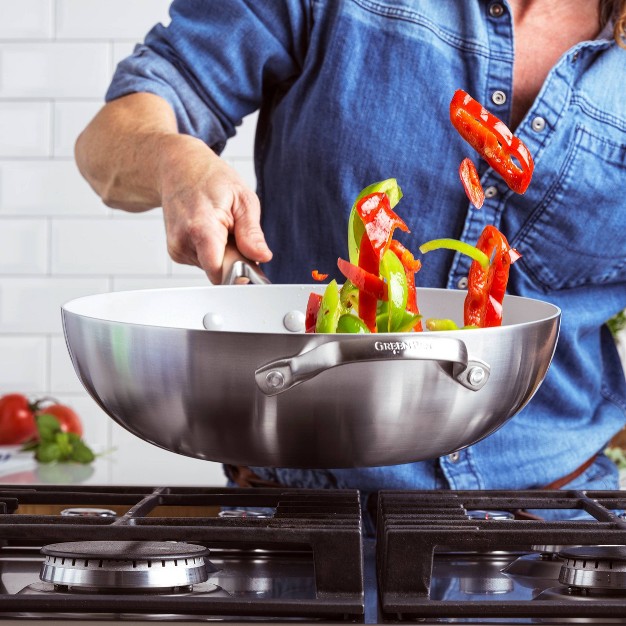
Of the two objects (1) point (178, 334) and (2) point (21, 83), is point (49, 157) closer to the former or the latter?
(2) point (21, 83)

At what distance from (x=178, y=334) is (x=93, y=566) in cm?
14

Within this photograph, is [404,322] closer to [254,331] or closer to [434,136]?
[254,331]

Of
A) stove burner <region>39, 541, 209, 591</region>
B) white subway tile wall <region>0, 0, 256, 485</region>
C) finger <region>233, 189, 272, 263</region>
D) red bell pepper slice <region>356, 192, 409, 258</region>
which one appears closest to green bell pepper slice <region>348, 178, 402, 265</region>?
red bell pepper slice <region>356, 192, 409, 258</region>

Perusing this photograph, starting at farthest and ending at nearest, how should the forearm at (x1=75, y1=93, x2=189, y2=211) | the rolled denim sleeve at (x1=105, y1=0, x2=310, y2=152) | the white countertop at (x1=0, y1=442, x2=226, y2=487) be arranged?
the white countertop at (x1=0, y1=442, x2=226, y2=487) < the rolled denim sleeve at (x1=105, y1=0, x2=310, y2=152) < the forearm at (x1=75, y1=93, x2=189, y2=211)

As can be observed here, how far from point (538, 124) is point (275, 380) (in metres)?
0.55

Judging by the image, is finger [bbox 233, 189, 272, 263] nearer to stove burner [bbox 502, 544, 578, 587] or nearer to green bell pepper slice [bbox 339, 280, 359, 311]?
green bell pepper slice [bbox 339, 280, 359, 311]

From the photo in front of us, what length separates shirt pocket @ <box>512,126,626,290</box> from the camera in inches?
39.2

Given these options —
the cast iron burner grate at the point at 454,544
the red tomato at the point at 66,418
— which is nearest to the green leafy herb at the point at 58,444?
the red tomato at the point at 66,418

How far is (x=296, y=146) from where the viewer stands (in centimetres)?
103

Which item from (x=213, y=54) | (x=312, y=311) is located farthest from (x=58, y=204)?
(x=312, y=311)

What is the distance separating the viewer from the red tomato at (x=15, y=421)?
70.6 inches

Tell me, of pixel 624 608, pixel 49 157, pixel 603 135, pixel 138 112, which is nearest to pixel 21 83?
pixel 49 157

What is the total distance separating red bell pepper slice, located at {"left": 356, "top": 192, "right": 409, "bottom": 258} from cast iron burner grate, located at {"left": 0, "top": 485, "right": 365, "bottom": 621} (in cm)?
17

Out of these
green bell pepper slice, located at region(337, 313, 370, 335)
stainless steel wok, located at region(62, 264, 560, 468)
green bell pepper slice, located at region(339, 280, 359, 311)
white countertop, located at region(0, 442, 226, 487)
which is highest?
green bell pepper slice, located at region(339, 280, 359, 311)
